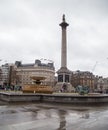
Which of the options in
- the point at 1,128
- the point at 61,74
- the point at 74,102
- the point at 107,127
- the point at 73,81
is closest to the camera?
the point at 1,128

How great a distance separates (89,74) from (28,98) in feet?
471

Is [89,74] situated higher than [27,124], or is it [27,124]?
[89,74]

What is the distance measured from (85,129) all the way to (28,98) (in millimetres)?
14446

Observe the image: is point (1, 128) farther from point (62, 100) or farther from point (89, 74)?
point (89, 74)

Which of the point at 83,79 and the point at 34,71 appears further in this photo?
the point at 83,79

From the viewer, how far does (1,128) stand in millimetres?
A: 8695

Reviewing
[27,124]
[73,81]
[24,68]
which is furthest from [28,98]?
[24,68]

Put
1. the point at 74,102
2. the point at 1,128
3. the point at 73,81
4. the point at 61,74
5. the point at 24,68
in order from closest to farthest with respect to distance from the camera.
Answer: the point at 1,128 < the point at 74,102 < the point at 61,74 < the point at 73,81 < the point at 24,68

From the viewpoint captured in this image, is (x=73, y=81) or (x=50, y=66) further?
(x=50, y=66)

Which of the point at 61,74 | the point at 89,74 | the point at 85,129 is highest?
the point at 89,74

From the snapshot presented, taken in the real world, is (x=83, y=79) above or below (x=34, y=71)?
below

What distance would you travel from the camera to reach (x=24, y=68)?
157 meters

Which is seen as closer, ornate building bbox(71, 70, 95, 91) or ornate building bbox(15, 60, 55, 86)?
ornate building bbox(71, 70, 95, 91)

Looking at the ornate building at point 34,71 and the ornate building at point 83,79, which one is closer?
the ornate building at point 83,79
